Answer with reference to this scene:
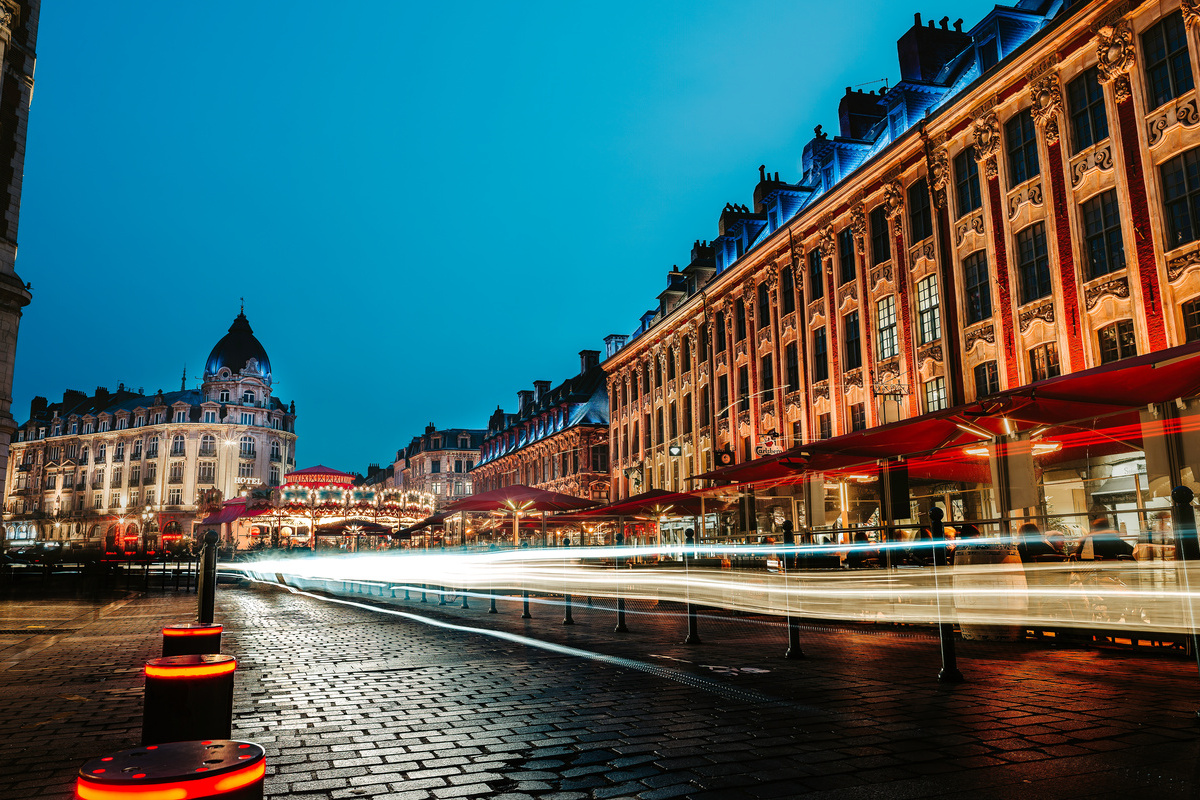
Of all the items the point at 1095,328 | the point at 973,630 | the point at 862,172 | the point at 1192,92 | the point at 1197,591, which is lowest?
the point at 973,630

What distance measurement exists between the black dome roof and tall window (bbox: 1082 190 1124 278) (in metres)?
95.2

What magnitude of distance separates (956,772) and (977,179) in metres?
21.1

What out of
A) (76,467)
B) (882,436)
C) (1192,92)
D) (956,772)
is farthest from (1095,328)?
(76,467)

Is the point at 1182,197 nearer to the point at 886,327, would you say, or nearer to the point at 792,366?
the point at 886,327

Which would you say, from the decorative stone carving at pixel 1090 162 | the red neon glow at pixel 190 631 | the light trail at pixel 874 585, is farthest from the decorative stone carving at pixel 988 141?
the red neon glow at pixel 190 631

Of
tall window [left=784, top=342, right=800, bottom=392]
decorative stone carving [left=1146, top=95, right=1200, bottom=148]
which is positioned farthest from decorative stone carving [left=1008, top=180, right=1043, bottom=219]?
tall window [left=784, top=342, right=800, bottom=392]

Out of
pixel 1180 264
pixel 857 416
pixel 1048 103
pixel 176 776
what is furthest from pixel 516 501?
pixel 176 776

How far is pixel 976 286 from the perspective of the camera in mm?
21875

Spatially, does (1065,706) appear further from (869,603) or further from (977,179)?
(977,179)

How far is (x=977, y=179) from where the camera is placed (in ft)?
72.2

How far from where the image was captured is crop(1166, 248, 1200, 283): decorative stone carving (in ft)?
52.7

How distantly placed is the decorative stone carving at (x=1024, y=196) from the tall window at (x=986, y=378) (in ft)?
12.7

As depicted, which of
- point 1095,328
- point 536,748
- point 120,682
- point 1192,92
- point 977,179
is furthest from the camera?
point 977,179

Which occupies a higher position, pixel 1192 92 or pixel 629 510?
pixel 1192 92
